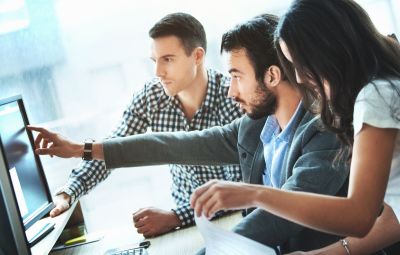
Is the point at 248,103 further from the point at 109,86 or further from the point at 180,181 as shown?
the point at 109,86

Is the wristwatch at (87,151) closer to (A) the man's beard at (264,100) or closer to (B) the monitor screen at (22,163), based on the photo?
(B) the monitor screen at (22,163)

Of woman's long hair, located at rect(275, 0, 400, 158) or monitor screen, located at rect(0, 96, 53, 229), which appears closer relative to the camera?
woman's long hair, located at rect(275, 0, 400, 158)

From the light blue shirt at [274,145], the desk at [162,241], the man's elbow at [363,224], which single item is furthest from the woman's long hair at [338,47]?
the desk at [162,241]

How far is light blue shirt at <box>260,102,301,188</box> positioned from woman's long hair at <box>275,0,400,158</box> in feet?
1.20

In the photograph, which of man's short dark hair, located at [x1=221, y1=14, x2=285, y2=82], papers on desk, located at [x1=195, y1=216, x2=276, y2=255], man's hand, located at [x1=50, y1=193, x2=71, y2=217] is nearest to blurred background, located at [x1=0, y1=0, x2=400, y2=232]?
man's hand, located at [x1=50, y1=193, x2=71, y2=217]

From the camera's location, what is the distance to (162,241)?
1788 mm

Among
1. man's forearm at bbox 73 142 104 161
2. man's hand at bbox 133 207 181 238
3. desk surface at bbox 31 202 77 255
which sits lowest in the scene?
man's hand at bbox 133 207 181 238

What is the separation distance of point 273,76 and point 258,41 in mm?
109

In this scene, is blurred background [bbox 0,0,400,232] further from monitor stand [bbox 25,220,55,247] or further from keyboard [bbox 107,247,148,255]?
keyboard [bbox 107,247,148,255]

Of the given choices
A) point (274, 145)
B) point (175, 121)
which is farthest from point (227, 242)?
point (175, 121)

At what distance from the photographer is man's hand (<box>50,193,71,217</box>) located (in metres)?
1.88

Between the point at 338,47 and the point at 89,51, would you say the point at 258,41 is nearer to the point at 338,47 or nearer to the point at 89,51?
the point at 338,47

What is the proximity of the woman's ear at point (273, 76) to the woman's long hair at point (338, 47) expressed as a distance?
0.40 m

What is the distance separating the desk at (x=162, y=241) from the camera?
1.68 m
